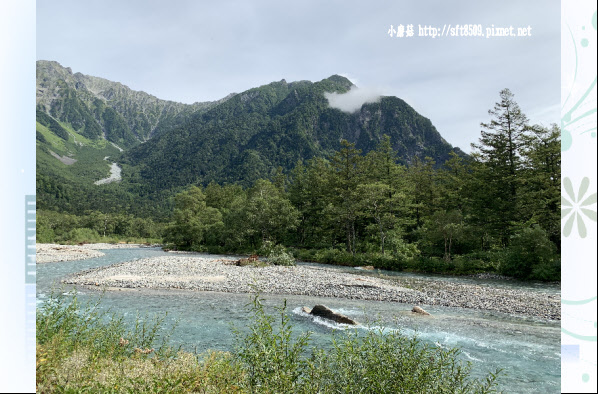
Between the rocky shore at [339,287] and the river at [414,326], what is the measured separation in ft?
3.39

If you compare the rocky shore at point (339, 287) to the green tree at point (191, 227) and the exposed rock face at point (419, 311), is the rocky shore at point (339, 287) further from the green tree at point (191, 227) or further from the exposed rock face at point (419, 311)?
the green tree at point (191, 227)

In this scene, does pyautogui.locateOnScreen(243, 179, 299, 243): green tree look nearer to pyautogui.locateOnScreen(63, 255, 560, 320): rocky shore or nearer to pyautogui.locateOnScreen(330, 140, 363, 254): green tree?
A: pyautogui.locateOnScreen(330, 140, 363, 254): green tree

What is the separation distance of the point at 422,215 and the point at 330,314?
104 ft

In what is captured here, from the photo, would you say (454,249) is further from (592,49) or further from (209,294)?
(592,49)

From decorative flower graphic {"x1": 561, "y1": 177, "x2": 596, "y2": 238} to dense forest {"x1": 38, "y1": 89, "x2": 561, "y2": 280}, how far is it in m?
13.9

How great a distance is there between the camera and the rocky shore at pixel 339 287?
14148mm

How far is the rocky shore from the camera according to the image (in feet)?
46.4

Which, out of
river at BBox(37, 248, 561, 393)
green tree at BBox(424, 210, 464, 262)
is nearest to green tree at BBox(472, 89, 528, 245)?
green tree at BBox(424, 210, 464, 262)

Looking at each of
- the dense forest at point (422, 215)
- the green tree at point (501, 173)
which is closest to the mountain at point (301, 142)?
the dense forest at point (422, 215)

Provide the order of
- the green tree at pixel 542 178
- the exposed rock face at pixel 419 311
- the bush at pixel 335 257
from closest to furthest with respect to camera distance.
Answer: the exposed rock face at pixel 419 311, the green tree at pixel 542 178, the bush at pixel 335 257

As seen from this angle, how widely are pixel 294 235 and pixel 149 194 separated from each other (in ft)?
471

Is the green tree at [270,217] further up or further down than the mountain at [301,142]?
further down

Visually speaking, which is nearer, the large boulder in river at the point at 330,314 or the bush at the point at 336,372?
the bush at the point at 336,372

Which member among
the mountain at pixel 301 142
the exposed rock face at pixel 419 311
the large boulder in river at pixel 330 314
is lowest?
the exposed rock face at pixel 419 311
